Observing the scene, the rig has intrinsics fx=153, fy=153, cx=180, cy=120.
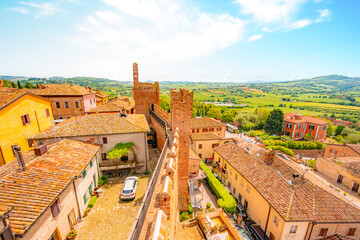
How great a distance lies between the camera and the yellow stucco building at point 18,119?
14.7 meters

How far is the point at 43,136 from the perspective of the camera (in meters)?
16.2

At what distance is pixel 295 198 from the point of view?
1614 cm

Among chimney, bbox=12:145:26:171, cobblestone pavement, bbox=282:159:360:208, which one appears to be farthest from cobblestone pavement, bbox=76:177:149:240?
cobblestone pavement, bbox=282:159:360:208

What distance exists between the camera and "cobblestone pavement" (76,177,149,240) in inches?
444

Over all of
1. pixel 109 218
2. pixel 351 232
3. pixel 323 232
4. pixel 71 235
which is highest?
pixel 71 235

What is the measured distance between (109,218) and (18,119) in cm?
1452

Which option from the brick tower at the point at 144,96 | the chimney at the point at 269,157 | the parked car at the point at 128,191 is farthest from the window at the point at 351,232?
the brick tower at the point at 144,96

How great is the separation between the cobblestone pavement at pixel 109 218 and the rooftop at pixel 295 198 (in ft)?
46.4

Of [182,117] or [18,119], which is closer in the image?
[182,117]

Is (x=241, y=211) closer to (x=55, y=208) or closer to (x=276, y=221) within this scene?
(x=276, y=221)

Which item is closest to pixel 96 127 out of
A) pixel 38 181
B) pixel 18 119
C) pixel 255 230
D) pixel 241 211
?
pixel 18 119

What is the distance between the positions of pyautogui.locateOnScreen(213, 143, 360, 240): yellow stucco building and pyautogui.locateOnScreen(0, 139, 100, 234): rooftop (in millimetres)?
→ 19080

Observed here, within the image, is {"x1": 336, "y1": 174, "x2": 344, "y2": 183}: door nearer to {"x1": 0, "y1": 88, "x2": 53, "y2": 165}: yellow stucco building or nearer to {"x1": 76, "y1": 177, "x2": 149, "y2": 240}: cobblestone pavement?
{"x1": 76, "y1": 177, "x2": 149, "y2": 240}: cobblestone pavement

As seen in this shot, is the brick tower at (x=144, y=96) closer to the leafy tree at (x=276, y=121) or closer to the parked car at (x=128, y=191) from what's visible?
the parked car at (x=128, y=191)
